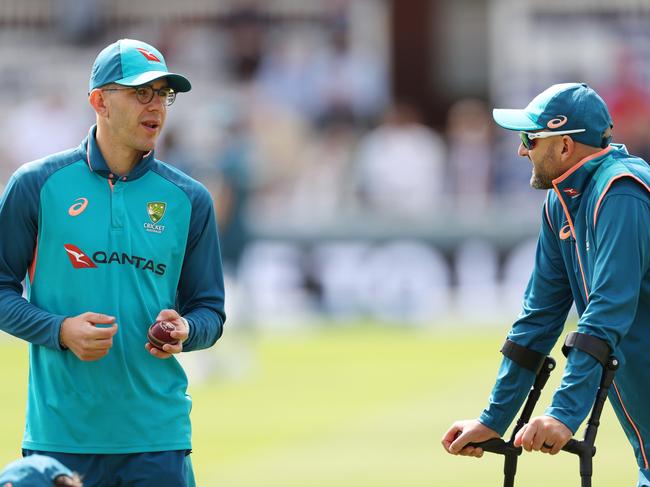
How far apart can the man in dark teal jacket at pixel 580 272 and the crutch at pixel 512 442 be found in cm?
13

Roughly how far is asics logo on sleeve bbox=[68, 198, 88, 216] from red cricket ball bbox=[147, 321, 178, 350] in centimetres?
55

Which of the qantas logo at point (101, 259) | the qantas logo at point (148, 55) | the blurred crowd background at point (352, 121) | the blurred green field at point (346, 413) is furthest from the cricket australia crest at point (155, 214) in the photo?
the blurred crowd background at point (352, 121)

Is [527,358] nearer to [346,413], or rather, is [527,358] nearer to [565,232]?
[565,232]

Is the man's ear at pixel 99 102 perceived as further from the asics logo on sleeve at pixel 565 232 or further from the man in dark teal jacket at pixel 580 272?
the asics logo on sleeve at pixel 565 232

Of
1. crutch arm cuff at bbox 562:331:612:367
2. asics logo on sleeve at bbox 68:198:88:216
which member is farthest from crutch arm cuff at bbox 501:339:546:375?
asics logo on sleeve at bbox 68:198:88:216

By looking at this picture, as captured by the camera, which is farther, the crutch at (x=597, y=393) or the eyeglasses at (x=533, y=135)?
the eyeglasses at (x=533, y=135)

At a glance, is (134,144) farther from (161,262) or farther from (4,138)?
(4,138)

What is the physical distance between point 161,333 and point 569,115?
177 centimetres

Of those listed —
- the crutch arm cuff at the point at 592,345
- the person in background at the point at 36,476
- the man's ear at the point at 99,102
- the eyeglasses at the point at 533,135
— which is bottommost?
the person in background at the point at 36,476

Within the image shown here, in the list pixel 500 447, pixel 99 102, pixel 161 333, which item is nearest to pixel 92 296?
pixel 161 333

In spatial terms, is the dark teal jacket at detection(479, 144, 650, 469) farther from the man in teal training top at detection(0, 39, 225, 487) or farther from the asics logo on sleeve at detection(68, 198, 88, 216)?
the asics logo on sleeve at detection(68, 198, 88, 216)

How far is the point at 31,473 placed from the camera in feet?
15.6

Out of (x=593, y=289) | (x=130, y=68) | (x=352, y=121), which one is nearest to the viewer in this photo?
(x=593, y=289)

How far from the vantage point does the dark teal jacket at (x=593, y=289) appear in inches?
214
